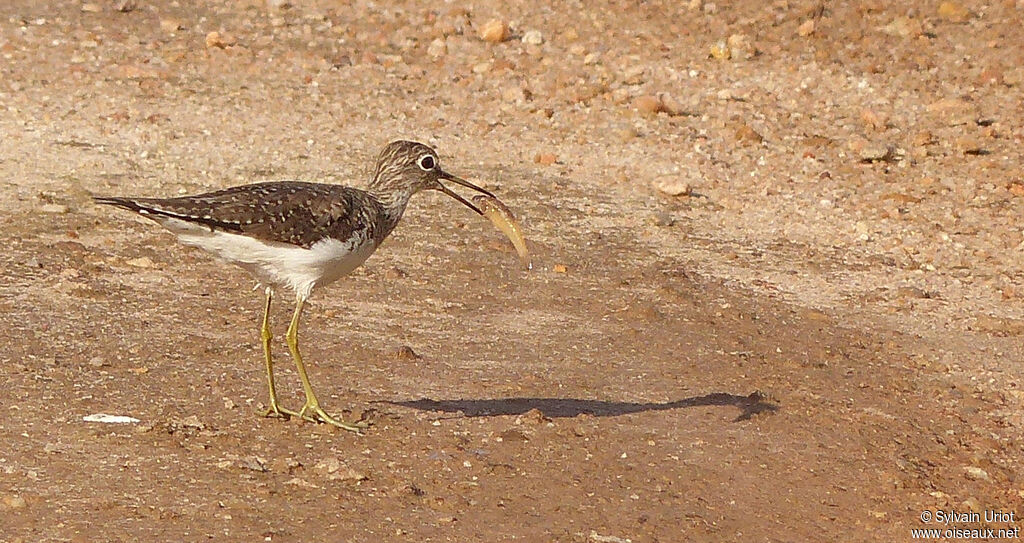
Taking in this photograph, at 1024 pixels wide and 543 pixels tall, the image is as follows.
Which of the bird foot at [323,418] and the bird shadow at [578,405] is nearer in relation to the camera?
the bird foot at [323,418]

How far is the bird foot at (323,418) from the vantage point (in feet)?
23.0

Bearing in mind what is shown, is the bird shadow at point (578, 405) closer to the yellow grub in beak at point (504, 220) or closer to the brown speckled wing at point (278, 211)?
the yellow grub in beak at point (504, 220)

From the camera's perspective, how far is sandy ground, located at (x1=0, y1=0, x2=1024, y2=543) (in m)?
6.46

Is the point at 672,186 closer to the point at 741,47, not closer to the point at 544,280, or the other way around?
the point at 544,280

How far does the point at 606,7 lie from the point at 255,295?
259 inches

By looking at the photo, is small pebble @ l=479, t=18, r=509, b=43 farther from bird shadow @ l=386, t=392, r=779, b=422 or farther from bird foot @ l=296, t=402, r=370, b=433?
bird foot @ l=296, t=402, r=370, b=433

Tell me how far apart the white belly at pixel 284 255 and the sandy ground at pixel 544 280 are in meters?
0.68

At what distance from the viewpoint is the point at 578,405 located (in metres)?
7.48

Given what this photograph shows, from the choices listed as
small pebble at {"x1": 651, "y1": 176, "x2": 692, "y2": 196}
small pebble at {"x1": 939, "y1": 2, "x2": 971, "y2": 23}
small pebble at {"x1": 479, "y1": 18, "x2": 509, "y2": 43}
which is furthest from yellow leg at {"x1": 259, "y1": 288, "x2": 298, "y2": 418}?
small pebble at {"x1": 939, "y1": 2, "x2": 971, "y2": 23}

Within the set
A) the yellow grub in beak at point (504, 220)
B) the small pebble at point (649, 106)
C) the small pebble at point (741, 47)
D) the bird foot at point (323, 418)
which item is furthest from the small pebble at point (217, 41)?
the bird foot at point (323, 418)

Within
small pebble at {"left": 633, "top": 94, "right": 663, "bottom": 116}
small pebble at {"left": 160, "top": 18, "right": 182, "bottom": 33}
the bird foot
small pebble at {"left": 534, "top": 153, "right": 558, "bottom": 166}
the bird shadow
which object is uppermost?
small pebble at {"left": 160, "top": 18, "right": 182, "bottom": 33}

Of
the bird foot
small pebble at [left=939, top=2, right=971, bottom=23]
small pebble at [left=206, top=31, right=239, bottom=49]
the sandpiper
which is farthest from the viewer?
small pebble at [left=939, top=2, right=971, bottom=23]

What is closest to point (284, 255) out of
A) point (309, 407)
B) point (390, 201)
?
point (309, 407)

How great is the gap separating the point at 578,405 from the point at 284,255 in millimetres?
1706
